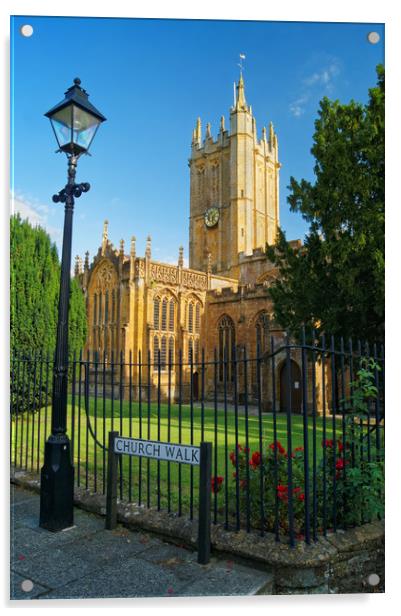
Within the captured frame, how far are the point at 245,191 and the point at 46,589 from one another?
40564 mm

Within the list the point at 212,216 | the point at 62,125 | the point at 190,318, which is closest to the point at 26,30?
the point at 62,125

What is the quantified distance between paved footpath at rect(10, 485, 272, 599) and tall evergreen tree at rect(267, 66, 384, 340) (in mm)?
4726

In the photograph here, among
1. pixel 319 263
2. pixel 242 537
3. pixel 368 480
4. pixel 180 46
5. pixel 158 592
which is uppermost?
pixel 180 46

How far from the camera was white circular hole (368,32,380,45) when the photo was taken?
15.0 feet

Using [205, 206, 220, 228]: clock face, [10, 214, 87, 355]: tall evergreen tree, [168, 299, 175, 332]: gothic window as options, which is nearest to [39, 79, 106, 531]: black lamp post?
[10, 214, 87, 355]: tall evergreen tree

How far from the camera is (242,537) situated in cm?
390

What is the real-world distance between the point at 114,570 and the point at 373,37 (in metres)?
5.55

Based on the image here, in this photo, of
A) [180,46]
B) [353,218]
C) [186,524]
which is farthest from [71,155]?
[353,218]

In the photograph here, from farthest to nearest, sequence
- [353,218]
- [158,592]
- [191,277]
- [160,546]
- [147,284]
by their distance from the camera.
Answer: [191,277], [147,284], [353,218], [160,546], [158,592]

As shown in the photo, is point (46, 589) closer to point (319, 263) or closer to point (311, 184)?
point (319, 263)

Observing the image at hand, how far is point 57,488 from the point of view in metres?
4.56

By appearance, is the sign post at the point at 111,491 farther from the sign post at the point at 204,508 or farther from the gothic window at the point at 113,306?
the gothic window at the point at 113,306

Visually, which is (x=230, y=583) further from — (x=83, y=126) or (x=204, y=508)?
(x=83, y=126)

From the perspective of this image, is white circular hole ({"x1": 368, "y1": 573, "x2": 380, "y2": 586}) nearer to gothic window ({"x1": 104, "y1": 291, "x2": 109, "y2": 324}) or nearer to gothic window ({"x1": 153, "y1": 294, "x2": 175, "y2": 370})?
gothic window ({"x1": 153, "y1": 294, "x2": 175, "y2": 370})
